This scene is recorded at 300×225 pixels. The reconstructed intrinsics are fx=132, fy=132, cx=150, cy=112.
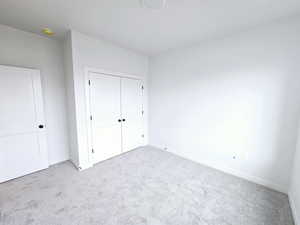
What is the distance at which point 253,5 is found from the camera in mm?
1644

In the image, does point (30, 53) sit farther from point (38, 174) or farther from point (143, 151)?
point (143, 151)

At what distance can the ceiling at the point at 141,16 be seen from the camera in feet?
5.40

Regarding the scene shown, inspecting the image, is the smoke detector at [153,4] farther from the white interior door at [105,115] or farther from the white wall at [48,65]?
the white wall at [48,65]

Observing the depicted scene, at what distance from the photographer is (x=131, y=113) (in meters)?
3.52

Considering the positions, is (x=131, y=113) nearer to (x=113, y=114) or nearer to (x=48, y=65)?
(x=113, y=114)

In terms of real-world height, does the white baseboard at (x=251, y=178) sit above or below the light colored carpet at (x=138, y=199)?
above

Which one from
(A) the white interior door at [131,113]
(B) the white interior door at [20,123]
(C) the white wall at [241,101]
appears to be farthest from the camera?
(A) the white interior door at [131,113]

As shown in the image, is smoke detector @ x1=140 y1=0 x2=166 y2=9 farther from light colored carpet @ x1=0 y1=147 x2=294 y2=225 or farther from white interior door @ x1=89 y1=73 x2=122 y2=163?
light colored carpet @ x1=0 y1=147 x2=294 y2=225

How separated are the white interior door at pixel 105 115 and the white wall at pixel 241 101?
1327 millimetres

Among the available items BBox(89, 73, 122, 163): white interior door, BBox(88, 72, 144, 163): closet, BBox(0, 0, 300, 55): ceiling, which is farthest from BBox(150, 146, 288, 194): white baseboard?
BBox(0, 0, 300, 55): ceiling

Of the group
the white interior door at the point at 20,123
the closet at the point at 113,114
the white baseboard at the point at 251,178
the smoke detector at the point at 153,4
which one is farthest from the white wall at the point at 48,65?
the white baseboard at the point at 251,178

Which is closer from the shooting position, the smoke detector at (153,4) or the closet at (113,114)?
the smoke detector at (153,4)

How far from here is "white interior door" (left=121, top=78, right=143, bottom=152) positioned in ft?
10.9

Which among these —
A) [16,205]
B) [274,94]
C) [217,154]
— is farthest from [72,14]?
[217,154]
